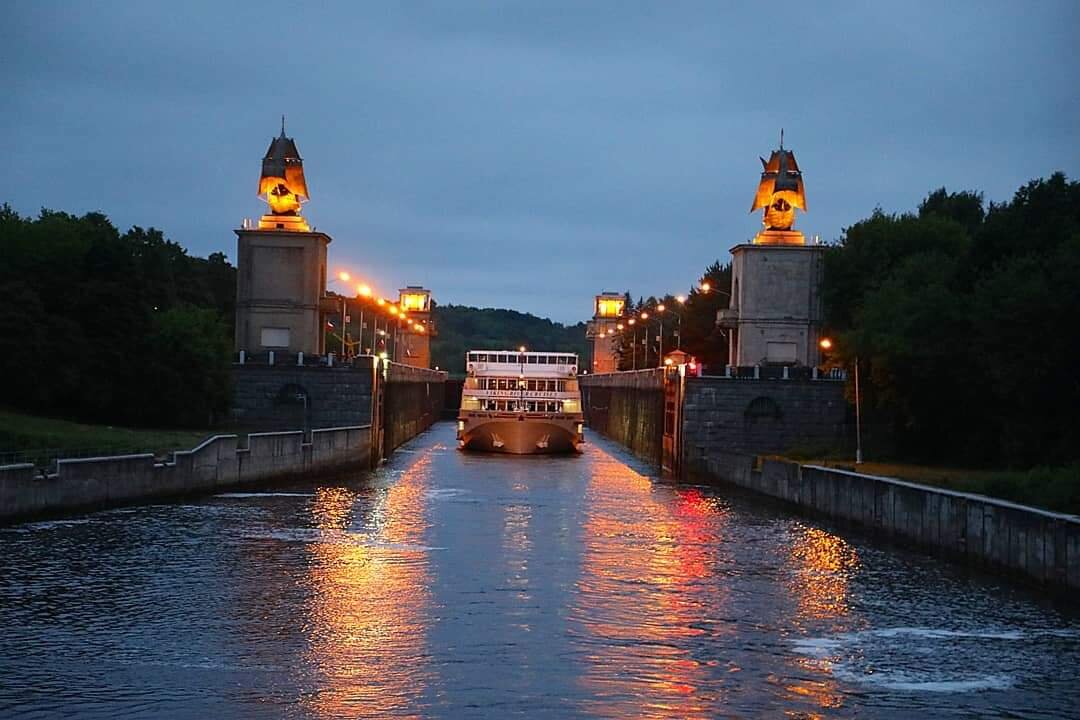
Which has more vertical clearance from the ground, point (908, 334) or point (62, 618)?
point (908, 334)

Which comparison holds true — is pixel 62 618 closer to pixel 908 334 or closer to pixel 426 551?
pixel 426 551

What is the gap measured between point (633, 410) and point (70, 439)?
2506 inches

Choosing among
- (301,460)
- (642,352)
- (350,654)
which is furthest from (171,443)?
(642,352)

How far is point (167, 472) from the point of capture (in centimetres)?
4466

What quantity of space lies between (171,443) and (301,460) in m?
5.33

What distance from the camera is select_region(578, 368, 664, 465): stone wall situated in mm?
90312

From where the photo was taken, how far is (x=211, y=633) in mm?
23875

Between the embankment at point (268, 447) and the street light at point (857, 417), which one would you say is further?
the street light at point (857, 417)

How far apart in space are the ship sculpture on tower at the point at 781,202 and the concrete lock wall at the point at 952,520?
49.9 metres

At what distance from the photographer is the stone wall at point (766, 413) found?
7869 cm

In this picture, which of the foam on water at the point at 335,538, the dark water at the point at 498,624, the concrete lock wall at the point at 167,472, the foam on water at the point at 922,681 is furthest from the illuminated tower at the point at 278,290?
the foam on water at the point at 922,681

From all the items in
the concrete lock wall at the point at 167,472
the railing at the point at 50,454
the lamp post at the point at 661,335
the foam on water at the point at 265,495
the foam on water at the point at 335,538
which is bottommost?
the foam on water at the point at 335,538

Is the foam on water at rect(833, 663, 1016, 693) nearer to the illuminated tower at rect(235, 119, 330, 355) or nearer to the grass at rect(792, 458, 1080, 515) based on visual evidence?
the grass at rect(792, 458, 1080, 515)

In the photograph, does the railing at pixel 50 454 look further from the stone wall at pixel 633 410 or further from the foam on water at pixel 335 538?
the stone wall at pixel 633 410
